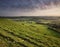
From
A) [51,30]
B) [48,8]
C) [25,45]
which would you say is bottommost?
[25,45]

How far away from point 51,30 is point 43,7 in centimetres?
76

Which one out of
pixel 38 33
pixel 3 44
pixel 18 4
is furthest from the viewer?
pixel 18 4

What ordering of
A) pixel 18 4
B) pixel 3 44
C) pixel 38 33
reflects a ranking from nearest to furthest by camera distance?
pixel 3 44
pixel 38 33
pixel 18 4

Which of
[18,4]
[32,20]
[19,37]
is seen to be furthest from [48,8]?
[19,37]

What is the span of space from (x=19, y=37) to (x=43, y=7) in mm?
1189

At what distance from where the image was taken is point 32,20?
4.80 meters

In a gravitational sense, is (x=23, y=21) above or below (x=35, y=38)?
above

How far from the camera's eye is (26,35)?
4465mm

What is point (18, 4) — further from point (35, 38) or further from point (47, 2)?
point (35, 38)

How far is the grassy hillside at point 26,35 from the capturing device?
4262 mm

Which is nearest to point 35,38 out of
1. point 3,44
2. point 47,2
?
point 3,44

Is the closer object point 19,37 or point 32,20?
point 19,37

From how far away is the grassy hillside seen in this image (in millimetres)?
4262

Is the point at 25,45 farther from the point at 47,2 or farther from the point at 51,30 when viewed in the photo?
the point at 47,2
